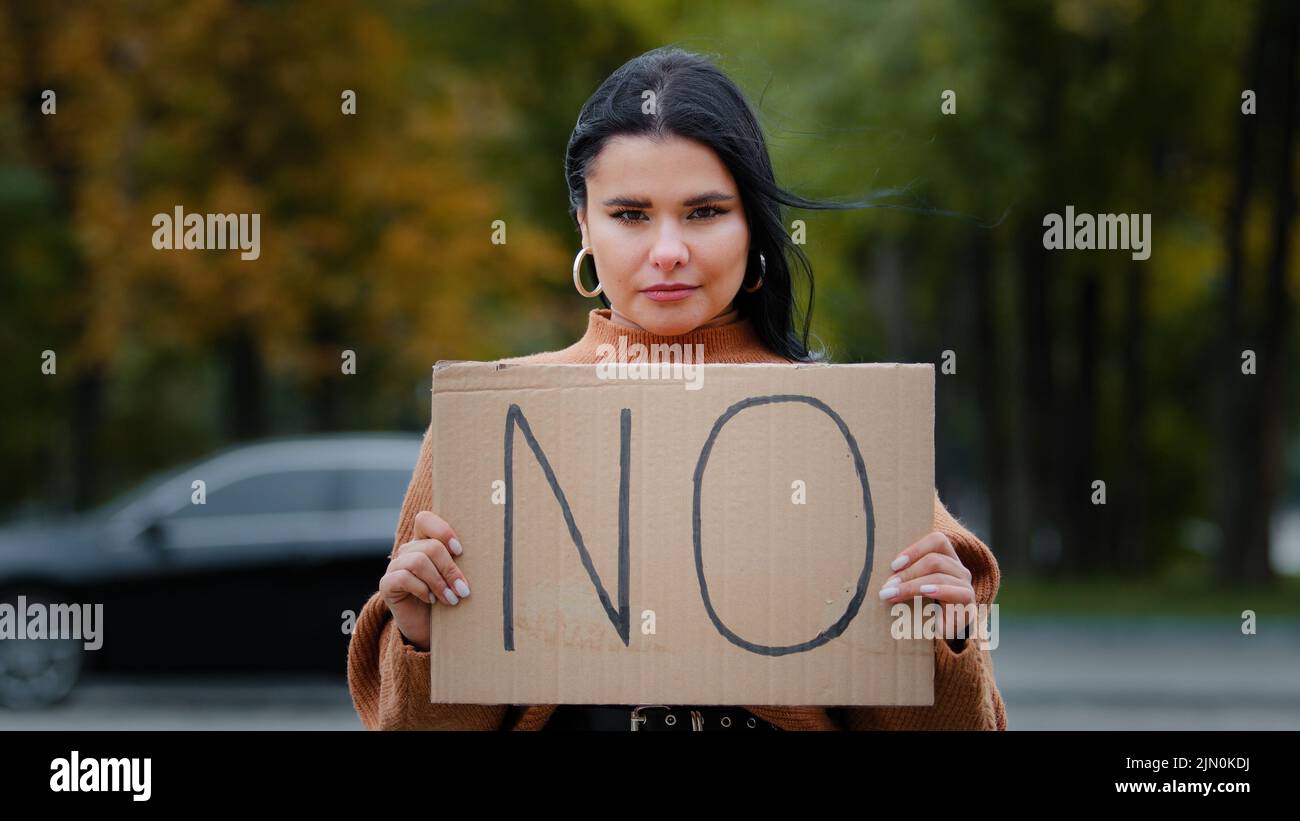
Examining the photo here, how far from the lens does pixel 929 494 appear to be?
2.12 meters

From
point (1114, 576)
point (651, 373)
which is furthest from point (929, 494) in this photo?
point (1114, 576)

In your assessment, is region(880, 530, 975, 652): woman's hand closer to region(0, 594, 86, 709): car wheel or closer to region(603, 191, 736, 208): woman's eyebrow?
region(603, 191, 736, 208): woman's eyebrow

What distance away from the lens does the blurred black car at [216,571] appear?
10.1 meters

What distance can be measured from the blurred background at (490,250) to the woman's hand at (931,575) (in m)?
7.89

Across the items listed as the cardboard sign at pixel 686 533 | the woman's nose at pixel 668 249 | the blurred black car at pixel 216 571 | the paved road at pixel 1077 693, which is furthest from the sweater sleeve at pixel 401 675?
the blurred black car at pixel 216 571

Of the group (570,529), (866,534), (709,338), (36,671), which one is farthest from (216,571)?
(866,534)

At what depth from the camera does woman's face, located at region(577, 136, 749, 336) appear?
2283 mm

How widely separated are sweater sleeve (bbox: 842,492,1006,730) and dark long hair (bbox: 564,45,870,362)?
395 mm

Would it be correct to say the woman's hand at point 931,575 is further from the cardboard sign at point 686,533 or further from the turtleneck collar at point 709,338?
the turtleneck collar at point 709,338

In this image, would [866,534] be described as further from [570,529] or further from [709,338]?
[709,338]

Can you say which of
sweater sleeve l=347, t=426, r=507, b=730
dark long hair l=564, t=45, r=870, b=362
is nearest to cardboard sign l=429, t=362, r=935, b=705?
sweater sleeve l=347, t=426, r=507, b=730
